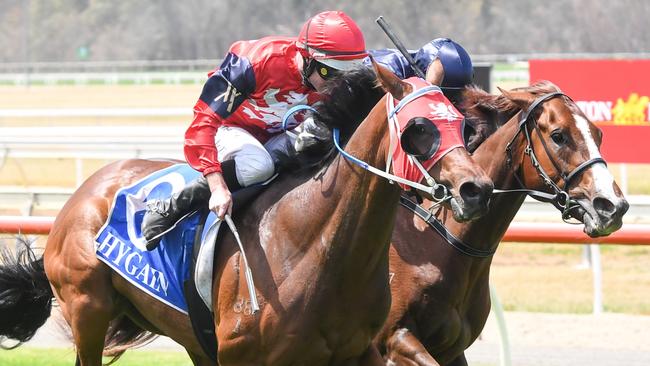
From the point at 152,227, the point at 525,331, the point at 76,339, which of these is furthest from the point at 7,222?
the point at 525,331

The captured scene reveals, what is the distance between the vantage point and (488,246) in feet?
15.6

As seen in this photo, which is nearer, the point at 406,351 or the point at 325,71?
the point at 325,71

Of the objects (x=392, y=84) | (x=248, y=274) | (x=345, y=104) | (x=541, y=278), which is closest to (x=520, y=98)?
(x=345, y=104)

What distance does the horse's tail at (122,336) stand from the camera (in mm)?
5277

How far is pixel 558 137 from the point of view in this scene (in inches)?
172

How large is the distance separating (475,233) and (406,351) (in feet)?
1.94

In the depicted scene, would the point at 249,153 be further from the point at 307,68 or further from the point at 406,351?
the point at 406,351

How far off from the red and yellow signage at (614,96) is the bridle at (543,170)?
520 centimetres

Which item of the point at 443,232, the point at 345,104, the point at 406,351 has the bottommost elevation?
the point at 406,351

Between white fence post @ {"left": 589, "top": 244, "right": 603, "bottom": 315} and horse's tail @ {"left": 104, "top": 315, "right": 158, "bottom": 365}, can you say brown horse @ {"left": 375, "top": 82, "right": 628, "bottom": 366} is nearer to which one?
horse's tail @ {"left": 104, "top": 315, "right": 158, "bottom": 365}

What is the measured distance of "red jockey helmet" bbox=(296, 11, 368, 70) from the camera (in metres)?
4.08

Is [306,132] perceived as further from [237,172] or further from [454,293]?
[454,293]

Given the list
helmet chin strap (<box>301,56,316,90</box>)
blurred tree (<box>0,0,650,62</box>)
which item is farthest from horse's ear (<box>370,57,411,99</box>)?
blurred tree (<box>0,0,650,62</box>)

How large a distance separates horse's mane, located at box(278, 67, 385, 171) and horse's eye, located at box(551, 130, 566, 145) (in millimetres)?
762
